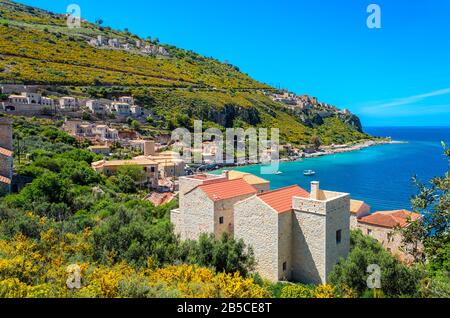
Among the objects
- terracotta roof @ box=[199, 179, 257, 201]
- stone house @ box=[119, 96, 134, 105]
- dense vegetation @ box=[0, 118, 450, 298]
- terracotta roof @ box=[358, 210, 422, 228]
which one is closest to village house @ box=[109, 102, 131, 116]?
stone house @ box=[119, 96, 134, 105]

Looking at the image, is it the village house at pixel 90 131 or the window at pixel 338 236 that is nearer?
the window at pixel 338 236

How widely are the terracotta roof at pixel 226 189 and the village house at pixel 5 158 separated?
12.6 metres

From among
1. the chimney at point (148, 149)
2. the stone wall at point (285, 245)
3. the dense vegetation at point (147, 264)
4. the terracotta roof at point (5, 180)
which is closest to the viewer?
the dense vegetation at point (147, 264)

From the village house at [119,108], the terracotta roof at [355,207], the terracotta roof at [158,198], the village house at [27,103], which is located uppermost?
the village house at [119,108]

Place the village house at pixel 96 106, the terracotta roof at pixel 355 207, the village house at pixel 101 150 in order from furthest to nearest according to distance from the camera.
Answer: the village house at pixel 96 106 → the village house at pixel 101 150 → the terracotta roof at pixel 355 207

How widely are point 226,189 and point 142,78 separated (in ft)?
238

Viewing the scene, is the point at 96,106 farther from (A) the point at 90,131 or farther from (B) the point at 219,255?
(B) the point at 219,255

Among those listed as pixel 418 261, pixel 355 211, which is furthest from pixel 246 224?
pixel 355 211

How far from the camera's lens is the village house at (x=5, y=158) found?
21423mm

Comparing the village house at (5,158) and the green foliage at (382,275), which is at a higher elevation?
the village house at (5,158)

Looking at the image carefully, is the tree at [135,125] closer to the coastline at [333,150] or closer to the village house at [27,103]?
the village house at [27,103]

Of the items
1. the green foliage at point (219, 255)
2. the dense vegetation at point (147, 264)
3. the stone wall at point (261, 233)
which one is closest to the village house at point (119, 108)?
the dense vegetation at point (147, 264)

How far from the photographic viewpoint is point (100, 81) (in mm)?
72625

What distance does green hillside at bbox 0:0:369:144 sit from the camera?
225 ft
